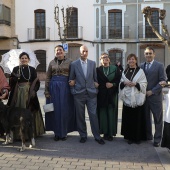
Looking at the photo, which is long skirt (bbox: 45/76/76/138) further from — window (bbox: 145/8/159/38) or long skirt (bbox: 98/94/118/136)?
window (bbox: 145/8/159/38)

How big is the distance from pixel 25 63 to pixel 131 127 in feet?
8.18

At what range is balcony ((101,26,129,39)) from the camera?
26562 millimetres

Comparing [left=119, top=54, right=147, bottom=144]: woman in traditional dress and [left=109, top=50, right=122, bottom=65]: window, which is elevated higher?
[left=109, top=50, right=122, bottom=65]: window

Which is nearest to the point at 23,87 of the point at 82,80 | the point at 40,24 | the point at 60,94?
the point at 60,94

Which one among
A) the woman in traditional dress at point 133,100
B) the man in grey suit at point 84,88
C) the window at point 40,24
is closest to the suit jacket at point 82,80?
the man in grey suit at point 84,88

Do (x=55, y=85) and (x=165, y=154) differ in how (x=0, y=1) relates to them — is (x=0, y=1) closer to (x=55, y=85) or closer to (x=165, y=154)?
(x=55, y=85)

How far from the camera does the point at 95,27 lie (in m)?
26.6

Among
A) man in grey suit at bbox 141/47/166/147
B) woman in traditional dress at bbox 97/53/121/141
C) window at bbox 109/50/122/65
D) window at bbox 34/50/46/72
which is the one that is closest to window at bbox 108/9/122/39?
window at bbox 109/50/122/65

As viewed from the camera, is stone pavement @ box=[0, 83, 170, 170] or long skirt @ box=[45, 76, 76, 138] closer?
stone pavement @ box=[0, 83, 170, 170]

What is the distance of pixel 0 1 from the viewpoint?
83.1 feet

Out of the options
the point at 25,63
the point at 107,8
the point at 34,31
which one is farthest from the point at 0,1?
the point at 25,63

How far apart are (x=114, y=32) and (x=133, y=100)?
21646mm

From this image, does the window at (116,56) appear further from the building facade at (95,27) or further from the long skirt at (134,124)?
the long skirt at (134,124)

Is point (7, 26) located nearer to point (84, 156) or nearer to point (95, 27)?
point (95, 27)
